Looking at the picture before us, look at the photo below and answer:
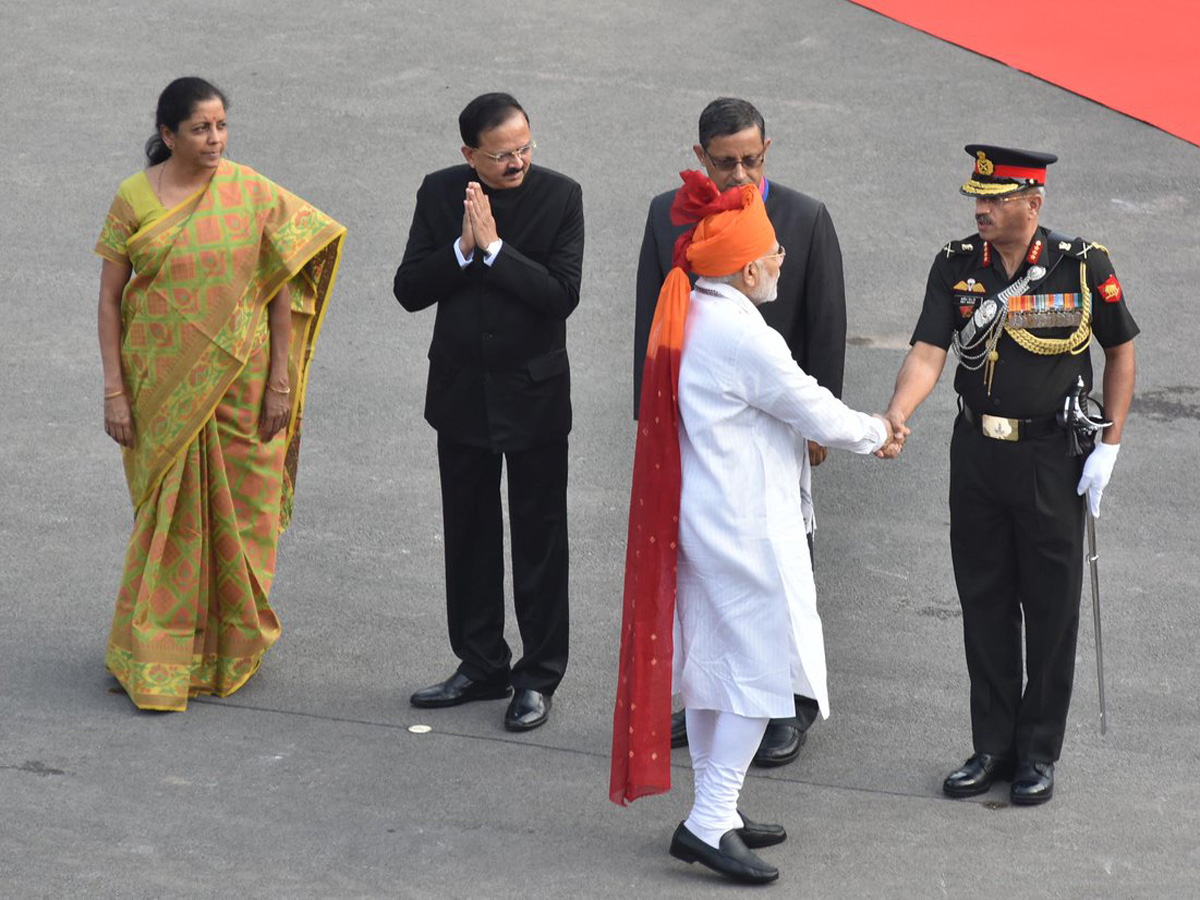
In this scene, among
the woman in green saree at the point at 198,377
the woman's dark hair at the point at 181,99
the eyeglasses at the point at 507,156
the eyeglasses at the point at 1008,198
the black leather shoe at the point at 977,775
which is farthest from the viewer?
the woman in green saree at the point at 198,377

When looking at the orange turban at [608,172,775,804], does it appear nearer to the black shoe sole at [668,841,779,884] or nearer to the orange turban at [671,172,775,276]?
the orange turban at [671,172,775,276]

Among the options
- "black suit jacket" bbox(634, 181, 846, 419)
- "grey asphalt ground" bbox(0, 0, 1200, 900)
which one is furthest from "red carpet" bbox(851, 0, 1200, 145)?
"black suit jacket" bbox(634, 181, 846, 419)

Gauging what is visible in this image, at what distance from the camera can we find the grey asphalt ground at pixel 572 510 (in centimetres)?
492

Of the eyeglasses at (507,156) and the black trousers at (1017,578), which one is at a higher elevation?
the eyeglasses at (507,156)

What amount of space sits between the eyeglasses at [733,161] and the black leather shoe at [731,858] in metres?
1.92

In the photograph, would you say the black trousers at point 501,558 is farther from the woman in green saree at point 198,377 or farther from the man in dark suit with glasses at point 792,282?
the woman in green saree at point 198,377

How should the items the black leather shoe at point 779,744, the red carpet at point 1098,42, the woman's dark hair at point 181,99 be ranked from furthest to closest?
the red carpet at point 1098,42 < the woman's dark hair at point 181,99 < the black leather shoe at point 779,744

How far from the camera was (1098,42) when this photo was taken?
39.9ft

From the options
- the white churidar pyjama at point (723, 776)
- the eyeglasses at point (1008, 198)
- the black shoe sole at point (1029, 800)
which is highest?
the eyeglasses at point (1008, 198)

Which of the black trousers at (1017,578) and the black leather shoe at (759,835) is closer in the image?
the black leather shoe at (759,835)

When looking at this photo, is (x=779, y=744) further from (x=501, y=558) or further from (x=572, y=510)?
(x=572, y=510)

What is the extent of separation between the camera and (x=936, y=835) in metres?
4.99

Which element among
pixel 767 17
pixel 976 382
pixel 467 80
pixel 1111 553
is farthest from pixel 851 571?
pixel 767 17

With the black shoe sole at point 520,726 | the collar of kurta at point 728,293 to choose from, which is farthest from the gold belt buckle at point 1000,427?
the black shoe sole at point 520,726
